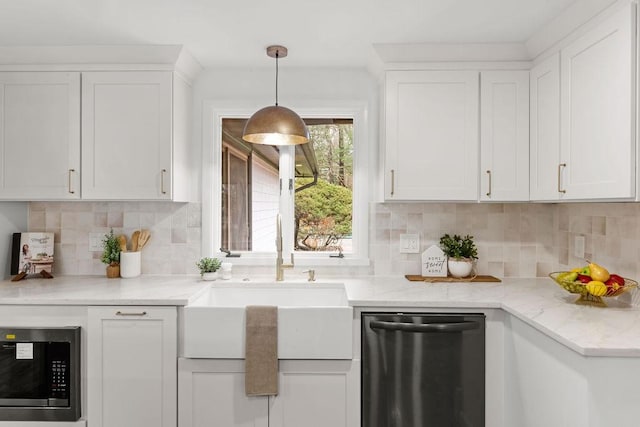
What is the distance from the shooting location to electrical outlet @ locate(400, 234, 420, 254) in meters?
2.66

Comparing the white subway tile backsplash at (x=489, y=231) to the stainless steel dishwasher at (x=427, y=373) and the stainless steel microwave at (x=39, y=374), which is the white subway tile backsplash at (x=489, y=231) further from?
the stainless steel microwave at (x=39, y=374)

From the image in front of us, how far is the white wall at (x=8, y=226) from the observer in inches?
98.1

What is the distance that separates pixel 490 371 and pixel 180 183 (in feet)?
6.50

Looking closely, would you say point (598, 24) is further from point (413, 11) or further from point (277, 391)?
point (277, 391)

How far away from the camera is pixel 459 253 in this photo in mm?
2547

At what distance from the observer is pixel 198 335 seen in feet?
6.59

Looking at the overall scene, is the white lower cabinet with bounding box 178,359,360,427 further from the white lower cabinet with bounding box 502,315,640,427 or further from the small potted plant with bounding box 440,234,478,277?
the small potted plant with bounding box 440,234,478,277

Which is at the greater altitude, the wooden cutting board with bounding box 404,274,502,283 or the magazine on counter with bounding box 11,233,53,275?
the magazine on counter with bounding box 11,233,53,275

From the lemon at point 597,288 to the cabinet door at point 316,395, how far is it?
3.65 feet

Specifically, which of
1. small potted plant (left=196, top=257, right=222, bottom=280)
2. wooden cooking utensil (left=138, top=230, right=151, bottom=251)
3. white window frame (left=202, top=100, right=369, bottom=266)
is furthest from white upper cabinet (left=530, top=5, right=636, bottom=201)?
wooden cooking utensil (left=138, top=230, right=151, bottom=251)

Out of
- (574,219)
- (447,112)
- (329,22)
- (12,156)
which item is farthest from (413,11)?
(12,156)

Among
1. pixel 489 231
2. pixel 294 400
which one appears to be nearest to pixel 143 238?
pixel 294 400

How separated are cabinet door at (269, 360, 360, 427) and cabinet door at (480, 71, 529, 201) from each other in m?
1.29

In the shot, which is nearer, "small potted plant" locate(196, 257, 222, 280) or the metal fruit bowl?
the metal fruit bowl
